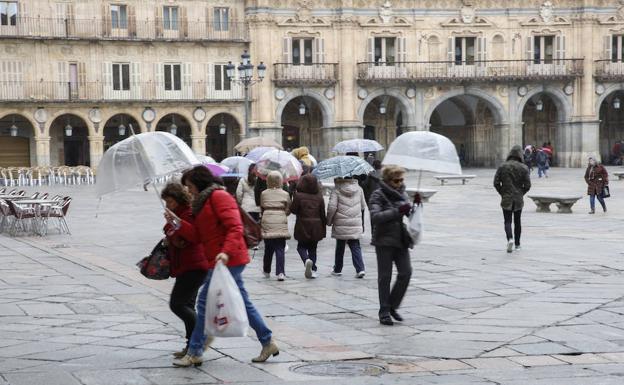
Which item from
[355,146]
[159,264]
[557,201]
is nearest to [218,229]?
[159,264]

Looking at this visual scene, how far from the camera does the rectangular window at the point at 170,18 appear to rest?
1768 inches

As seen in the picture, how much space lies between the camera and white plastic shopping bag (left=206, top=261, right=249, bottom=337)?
24.5 ft

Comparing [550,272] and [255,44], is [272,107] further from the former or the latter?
[550,272]

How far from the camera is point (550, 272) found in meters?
13.2

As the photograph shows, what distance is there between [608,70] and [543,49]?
3.25 meters

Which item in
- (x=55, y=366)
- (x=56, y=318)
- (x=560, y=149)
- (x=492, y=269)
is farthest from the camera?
(x=560, y=149)

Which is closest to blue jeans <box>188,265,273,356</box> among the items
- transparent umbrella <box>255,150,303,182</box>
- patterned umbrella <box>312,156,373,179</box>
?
patterned umbrella <box>312,156,373,179</box>

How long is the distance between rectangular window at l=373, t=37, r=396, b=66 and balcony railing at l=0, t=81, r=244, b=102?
6745 millimetres

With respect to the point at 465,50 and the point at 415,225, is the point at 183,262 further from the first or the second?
the point at 465,50

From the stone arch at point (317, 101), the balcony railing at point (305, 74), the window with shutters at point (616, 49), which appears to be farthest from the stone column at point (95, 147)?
the window with shutters at point (616, 49)

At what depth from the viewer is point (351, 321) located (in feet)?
32.5

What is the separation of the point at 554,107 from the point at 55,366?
46326 millimetres

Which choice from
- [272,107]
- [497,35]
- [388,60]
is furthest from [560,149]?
[272,107]

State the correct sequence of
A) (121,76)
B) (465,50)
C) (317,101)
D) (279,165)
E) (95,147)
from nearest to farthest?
(279,165)
(121,76)
(95,147)
(317,101)
(465,50)
